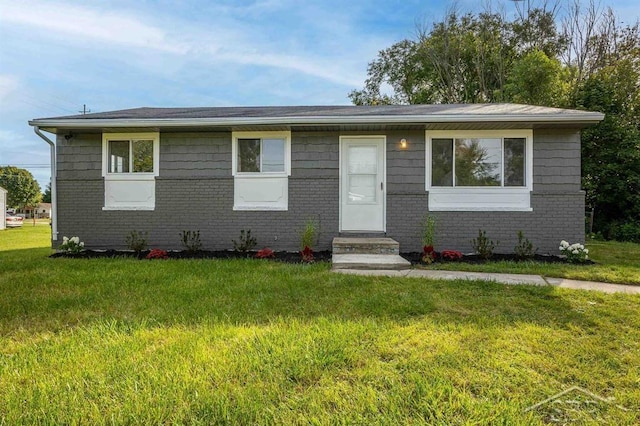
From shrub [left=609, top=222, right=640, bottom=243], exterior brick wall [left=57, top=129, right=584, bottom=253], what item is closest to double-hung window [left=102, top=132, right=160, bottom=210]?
exterior brick wall [left=57, top=129, right=584, bottom=253]

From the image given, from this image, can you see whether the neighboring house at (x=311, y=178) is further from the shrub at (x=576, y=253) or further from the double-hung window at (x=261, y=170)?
the shrub at (x=576, y=253)

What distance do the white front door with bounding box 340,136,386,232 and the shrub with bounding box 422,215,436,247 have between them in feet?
2.84

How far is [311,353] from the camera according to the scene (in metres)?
2.30

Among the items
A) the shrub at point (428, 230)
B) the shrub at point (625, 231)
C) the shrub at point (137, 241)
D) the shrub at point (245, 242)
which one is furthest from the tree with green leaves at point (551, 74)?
the shrub at point (137, 241)

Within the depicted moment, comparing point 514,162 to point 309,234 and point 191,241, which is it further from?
point 191,241

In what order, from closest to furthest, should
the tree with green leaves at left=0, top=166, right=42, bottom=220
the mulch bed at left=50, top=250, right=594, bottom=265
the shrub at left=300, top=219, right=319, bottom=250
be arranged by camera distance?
the mulch bed at left=50, top=250, right=594, bottom=265
the shrub at left=300, top=219, right=319, bottom=250
the tree with green leaves at left=0, top=166, right=42, bottom=220

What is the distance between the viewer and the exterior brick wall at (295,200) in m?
6.64

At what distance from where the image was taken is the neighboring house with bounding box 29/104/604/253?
664cm

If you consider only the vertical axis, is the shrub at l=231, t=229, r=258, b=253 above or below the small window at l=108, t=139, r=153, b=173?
below

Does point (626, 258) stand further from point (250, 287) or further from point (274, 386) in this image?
point (274, 386)

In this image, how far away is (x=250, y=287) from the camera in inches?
159

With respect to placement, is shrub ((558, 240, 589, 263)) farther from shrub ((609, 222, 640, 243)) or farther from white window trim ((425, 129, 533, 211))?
shrub ((609, 222, 640, 243))

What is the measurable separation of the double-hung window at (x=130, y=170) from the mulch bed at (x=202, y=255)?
3.27 feet

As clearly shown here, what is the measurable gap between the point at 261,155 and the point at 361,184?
2217mm
